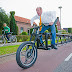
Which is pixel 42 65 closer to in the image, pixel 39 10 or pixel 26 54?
pixel 26 54

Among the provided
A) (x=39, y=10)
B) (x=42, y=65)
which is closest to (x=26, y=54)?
(x=42, y=65)

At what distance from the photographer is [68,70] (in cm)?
322

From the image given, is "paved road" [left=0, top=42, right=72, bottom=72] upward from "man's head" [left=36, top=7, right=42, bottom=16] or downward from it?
downward

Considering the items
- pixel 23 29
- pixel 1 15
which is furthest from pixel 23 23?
pixel 1 15

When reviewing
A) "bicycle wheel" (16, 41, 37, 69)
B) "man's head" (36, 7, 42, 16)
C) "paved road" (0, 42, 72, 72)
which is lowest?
"paved road" (0, 42, 72, 72)

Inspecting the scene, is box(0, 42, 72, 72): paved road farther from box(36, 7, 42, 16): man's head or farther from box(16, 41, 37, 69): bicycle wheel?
box(36, 7, 42, 16): man's head

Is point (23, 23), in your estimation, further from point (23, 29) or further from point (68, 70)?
point (68, 70)

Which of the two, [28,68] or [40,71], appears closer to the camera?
[40,71]

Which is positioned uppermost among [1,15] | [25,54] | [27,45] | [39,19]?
[1,15]

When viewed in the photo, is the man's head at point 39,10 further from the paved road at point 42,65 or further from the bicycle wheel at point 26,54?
the paved road at point 42,65

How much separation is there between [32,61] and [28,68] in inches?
11.2

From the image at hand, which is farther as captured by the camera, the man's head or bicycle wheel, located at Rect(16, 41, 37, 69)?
the man's head

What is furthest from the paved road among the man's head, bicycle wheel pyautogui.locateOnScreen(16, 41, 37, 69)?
the man's head

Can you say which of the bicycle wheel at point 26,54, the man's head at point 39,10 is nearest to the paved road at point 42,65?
the bicycle wheel at point 26,54
